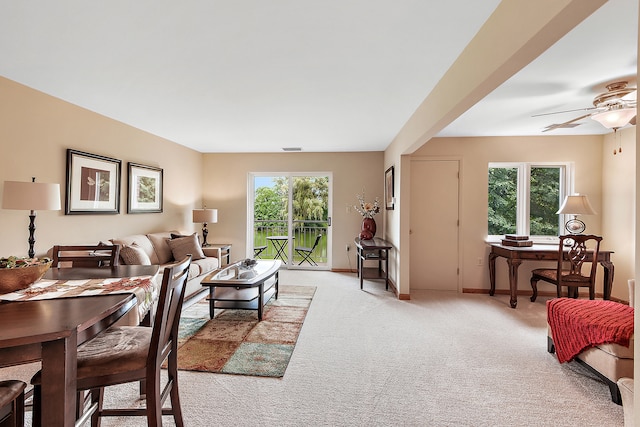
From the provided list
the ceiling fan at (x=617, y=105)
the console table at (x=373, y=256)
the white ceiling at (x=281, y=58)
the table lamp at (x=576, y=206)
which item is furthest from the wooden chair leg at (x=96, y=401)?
the table lamp at (x=576, y=206)

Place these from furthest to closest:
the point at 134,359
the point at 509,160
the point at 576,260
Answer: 1. the point at 509,160
2. the point at 576,260
3. the point at 134,359

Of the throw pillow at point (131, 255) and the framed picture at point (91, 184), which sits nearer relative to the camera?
the framed picture at point (91, 184)

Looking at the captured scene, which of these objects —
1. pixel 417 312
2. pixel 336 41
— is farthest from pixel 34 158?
pixel 417 312

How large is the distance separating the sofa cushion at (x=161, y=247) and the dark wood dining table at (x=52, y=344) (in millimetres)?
3130

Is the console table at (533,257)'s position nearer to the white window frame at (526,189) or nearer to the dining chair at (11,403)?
the white window frame at (526,189)

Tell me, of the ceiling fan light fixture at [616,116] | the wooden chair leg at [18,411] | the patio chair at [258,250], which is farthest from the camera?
the patio chair at [258,250]

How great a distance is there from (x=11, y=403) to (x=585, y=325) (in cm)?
333

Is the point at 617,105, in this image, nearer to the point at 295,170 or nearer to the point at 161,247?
the point at 295,170

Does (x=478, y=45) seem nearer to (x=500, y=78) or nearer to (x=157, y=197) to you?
(x=500, y=78)

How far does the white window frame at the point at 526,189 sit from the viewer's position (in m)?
4.46

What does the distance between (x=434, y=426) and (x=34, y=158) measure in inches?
157

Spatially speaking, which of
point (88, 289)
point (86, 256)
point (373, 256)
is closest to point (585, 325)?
point (373, 256)

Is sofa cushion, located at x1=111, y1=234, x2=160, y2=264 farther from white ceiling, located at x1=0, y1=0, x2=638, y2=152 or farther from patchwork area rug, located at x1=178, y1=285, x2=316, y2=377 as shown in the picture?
white ceiling, located at x1=0, y1=0, x2=638, y2=152

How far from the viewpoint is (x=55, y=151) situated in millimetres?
3055
